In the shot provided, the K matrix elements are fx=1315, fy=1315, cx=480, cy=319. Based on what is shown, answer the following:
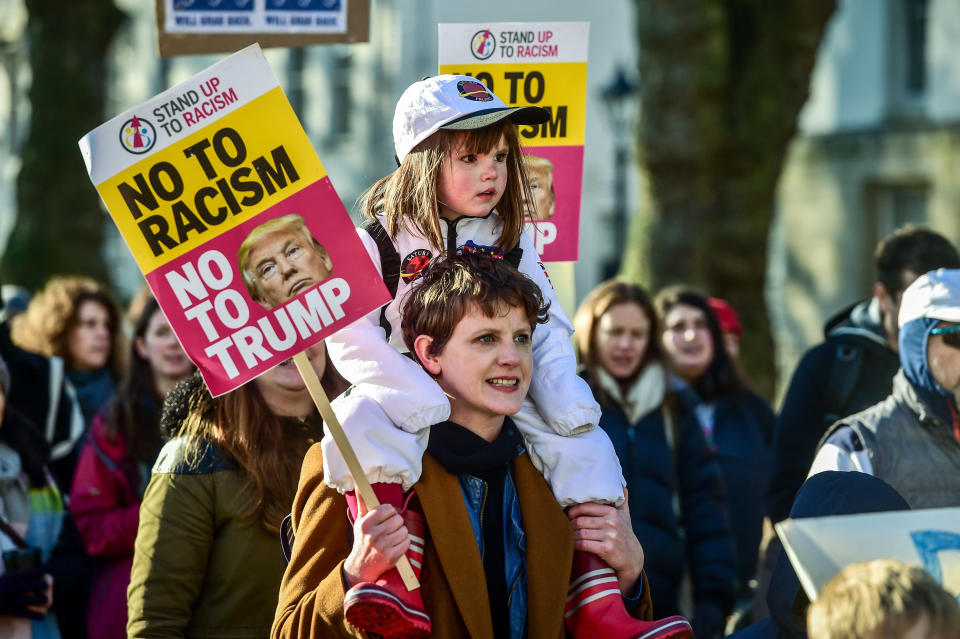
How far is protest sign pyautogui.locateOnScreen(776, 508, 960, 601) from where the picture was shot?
2.68 metres

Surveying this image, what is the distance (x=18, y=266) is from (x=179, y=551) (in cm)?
1054

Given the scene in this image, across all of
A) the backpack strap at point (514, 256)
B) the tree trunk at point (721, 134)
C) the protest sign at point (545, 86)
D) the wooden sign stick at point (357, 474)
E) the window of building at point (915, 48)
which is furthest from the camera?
the window of building at point (915, 48)

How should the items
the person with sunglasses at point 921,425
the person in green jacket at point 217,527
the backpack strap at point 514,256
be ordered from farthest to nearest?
the person with sunglasses at point 921,425
the person in green jacket at point 217,527
the backpack strap at point 514,256

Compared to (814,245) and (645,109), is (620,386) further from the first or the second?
(814,245)

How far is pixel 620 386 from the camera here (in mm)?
5738

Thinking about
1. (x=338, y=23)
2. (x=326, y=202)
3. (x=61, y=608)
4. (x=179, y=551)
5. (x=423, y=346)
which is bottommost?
(x=61, y=608)

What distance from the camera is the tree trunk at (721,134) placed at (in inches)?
432

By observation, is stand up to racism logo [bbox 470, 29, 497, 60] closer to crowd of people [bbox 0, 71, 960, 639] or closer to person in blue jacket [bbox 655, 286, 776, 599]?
crowd of people [bbox 0, 71, 960, 639]

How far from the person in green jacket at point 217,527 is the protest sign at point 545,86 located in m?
1.15

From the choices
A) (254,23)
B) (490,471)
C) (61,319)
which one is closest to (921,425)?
(490,471)

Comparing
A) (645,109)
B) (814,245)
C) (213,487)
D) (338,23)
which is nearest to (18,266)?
(645,109)

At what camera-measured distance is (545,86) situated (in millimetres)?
4652

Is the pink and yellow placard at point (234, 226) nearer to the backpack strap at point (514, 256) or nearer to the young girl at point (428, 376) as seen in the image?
the young girl at point (428, 376)

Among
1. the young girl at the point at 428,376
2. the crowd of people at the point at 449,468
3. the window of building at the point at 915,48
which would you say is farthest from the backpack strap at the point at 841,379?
the window of building at the point at 915,48
